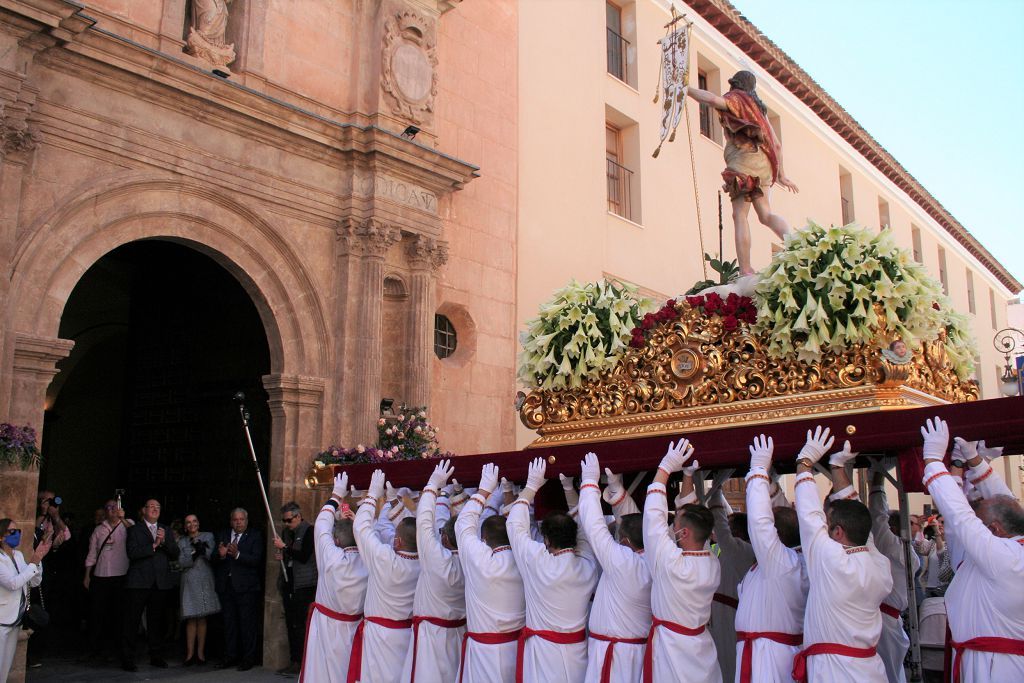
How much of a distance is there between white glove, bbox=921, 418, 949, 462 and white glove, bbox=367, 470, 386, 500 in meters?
3.52

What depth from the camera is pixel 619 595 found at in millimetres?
5199

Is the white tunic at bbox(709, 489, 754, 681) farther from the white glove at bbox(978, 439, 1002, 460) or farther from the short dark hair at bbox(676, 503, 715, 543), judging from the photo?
the white glove at bbox(978, 439, 1002, 460)

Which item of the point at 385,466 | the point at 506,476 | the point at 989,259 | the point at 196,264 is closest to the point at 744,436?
the point at 506,476

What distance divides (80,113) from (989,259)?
97.0 ft

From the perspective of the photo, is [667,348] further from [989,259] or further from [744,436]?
[989,259]

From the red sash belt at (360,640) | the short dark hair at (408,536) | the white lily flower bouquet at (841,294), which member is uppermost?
the white lily flower bouquet at (841,294)

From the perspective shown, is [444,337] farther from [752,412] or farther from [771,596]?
[771,596]

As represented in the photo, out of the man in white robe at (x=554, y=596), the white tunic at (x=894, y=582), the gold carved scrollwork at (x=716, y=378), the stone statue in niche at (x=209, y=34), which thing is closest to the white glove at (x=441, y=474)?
the gold carved scrollwork at (x=716, y=378)

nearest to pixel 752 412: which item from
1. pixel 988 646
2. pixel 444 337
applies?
pixel 988 646

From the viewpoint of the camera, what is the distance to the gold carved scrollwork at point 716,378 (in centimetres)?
465

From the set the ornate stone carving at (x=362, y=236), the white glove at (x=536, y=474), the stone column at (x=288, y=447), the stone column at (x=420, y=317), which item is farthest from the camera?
the stone column at (x=420, y=317)

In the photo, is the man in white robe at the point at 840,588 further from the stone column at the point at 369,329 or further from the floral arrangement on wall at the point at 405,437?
the stone column at the point at 369,329

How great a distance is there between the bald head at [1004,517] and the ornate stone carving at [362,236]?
740 centimetres

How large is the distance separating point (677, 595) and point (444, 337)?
7.54 metres
